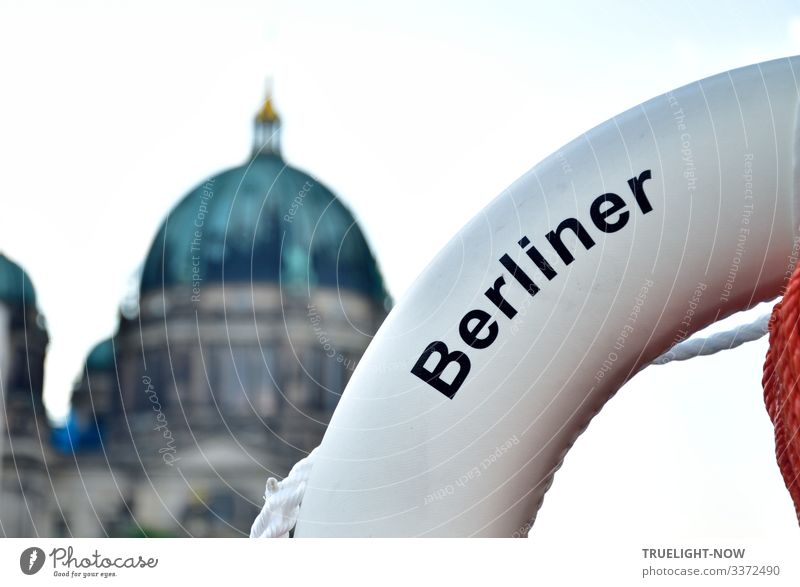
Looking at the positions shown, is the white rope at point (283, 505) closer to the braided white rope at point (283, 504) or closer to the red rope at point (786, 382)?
the braided white rope at point (283, 504)

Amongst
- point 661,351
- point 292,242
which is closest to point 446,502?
point 661,351

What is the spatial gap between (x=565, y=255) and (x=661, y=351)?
117 millimetres

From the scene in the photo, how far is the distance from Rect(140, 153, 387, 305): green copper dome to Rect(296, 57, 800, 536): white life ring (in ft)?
0.53

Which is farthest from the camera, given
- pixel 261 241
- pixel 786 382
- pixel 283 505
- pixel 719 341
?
pixel 261 241

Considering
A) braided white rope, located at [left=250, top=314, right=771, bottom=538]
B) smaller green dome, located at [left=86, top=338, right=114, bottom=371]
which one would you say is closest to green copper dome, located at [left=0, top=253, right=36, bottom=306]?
smaller green dome, located at [left=86, top=338, right=114, bottom=371]

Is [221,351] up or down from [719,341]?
down

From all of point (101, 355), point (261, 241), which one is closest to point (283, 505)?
point (101, 355)

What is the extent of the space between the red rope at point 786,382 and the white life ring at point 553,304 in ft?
0.23

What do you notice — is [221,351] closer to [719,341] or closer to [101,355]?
[101,355]

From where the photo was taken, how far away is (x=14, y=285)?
1364mm

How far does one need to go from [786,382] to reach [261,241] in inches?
48.7

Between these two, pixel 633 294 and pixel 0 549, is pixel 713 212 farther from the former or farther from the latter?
pixel 0 549

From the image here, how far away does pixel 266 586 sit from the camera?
2.96 ft

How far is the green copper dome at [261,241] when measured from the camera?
133cm
